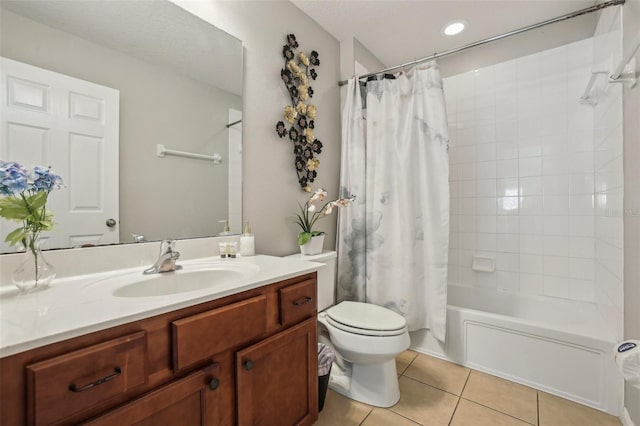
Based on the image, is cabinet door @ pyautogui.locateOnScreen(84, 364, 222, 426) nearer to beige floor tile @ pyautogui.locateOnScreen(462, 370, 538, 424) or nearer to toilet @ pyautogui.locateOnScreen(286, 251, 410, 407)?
toilet @ pyautogui.locateOnScreen(286, 251, 410, 407)

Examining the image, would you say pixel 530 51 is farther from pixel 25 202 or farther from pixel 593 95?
pixel 25 202

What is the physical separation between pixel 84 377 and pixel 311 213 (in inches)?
59.3

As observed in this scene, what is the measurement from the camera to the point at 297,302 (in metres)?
1.14

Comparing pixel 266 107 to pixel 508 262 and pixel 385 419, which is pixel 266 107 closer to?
pixel 385 419

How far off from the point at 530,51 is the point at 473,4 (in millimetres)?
761

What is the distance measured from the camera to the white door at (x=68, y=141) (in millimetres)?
894

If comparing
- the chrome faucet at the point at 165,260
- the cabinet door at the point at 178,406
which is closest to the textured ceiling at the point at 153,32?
the chrome faucet at the point at 165,260

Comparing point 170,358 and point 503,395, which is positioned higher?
point 170,358

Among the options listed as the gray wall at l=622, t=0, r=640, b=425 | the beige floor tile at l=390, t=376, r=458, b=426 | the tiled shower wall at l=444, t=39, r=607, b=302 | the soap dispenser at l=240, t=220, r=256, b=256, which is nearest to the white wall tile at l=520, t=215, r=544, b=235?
the tiled shower wall at l=444, t=39, r=607, b=302

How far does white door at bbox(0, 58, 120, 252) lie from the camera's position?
89 cm

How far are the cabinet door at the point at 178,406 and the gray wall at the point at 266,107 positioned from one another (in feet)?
2.92

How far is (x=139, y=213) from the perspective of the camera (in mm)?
1178

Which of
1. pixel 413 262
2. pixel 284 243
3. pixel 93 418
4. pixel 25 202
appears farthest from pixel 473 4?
pixel 93 418

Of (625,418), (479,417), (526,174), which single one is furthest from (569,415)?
(526,174)
